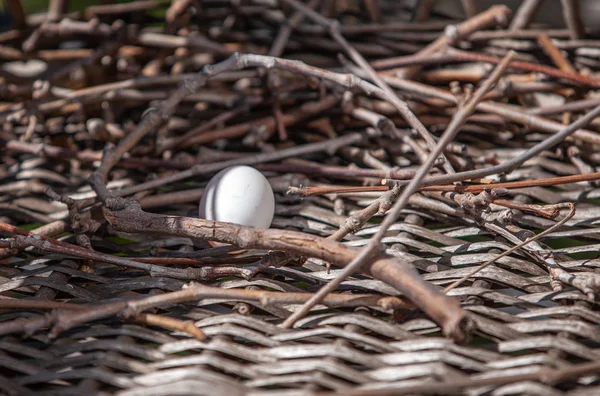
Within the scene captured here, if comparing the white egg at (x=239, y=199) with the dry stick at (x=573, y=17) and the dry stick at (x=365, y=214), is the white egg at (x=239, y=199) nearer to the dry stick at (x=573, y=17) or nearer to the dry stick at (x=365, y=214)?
the dry stick at (x=365, y=214)

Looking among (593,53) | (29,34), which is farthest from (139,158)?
(593,53)

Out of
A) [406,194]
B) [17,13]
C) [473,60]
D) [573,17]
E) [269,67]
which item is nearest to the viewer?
[406,194]

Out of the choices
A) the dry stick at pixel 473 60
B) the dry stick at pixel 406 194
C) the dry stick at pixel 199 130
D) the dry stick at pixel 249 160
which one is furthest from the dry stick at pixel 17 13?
the dry stick at pixel 406 194

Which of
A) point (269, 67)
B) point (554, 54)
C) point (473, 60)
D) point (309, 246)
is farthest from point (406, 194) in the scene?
point (554, 54)

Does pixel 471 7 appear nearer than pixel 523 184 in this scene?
No

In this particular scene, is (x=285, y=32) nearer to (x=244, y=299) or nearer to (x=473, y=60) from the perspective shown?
(x=473, y=60)
